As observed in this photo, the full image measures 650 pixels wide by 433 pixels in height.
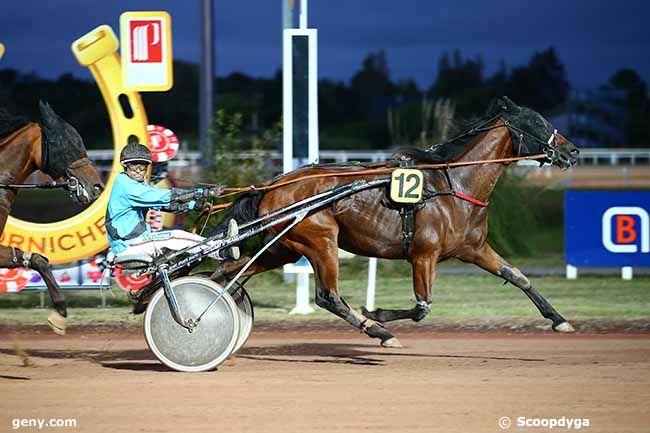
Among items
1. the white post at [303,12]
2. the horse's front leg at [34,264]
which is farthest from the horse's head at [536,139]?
the horse's front leg at [34,264]

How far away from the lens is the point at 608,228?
13945 mm

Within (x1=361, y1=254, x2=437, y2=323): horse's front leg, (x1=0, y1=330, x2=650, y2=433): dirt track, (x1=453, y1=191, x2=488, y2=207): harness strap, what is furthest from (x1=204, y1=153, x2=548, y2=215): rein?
(x1=0, y1=330, x2=650, y2=433): dirt track

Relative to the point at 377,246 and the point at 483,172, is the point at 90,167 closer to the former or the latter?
the point at 377,246

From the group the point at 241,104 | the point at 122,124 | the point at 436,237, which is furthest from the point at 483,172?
the point at 241,104

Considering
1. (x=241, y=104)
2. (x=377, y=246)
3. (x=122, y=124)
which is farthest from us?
(x=241, y=104)

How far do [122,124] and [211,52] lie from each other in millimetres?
3012

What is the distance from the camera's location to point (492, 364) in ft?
28.0

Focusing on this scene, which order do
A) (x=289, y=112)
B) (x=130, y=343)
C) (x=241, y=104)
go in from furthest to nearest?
(x=241, y=104)
(x=289, y=112)
(x=130, y=343)

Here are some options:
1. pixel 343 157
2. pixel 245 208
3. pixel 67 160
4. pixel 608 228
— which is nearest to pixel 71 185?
pixel 67 160

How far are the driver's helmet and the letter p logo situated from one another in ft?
24.4

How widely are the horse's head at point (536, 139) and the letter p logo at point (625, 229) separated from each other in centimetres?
490

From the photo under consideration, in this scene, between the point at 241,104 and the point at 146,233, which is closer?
the point at 146,233

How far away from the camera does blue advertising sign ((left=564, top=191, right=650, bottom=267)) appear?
13.7 meters

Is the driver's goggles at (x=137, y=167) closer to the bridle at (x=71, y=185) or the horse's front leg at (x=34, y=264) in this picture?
the bridle at (x=71, y=185)
